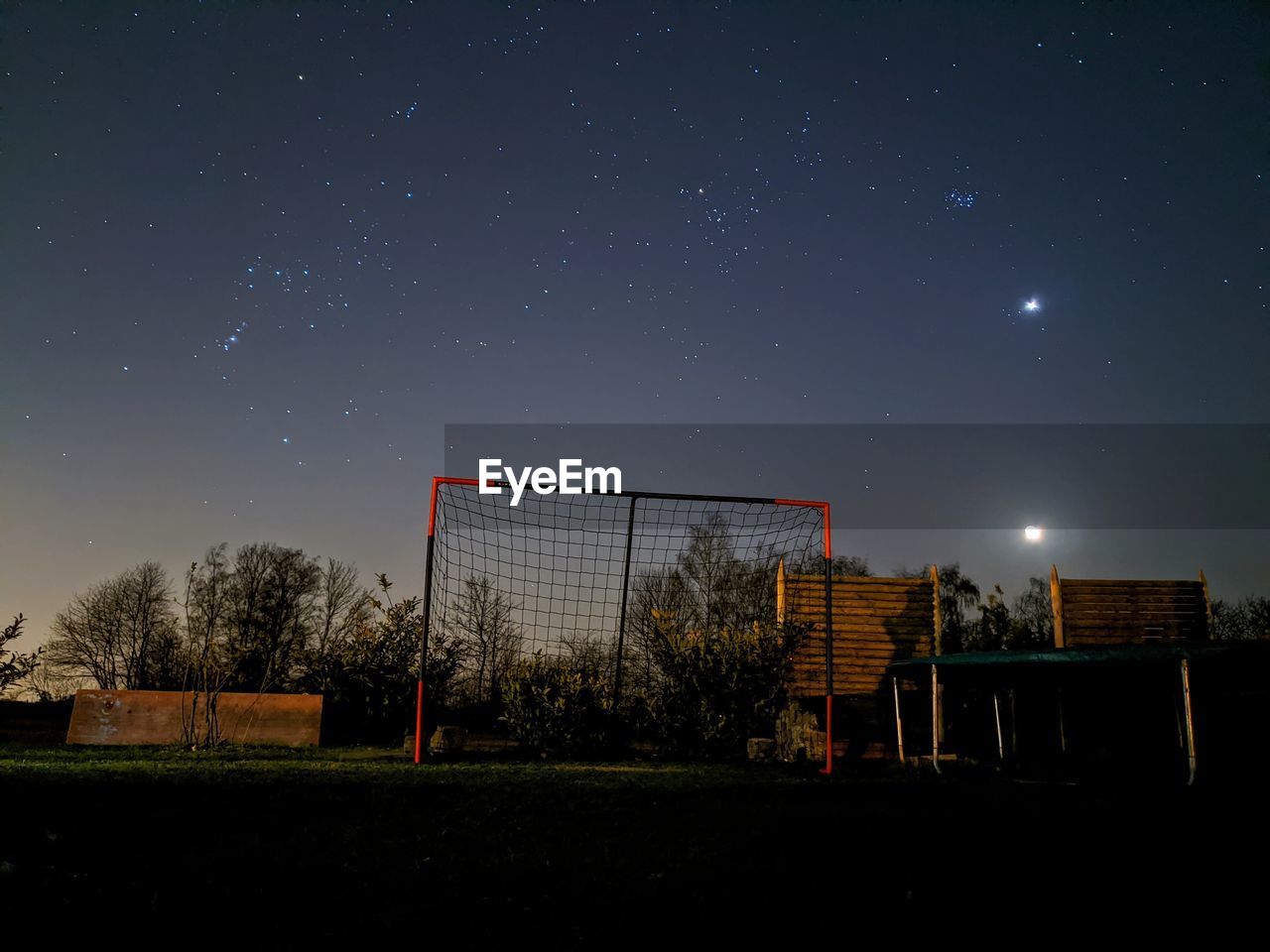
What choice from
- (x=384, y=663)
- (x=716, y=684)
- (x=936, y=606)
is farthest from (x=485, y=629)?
(x=936, y=606)

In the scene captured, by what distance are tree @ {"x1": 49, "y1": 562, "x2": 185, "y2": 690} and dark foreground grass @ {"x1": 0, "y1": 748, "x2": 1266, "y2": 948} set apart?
74.8ft

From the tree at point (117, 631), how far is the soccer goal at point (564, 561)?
18926mm

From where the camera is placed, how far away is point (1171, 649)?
6176 mm

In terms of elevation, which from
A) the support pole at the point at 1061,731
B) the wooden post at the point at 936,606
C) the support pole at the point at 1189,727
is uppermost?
the wooden post at the point at 936,606

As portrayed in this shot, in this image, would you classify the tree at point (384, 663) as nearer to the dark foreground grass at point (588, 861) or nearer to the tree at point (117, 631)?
the dark foreground grass at point (588, 861)

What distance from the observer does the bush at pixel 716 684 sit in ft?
26.9

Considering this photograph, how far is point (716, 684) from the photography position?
8.27m

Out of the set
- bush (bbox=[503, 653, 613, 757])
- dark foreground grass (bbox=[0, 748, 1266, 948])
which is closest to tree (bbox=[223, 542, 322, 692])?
bush (bbox=[503, 653, 613, 757])

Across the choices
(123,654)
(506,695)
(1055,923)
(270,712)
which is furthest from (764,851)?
(123,654)

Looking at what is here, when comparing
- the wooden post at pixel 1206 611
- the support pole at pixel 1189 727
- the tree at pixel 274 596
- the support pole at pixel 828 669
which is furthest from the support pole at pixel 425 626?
the tree at pixel 274 596

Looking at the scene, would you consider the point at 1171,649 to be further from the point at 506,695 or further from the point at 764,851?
the point at 506,695

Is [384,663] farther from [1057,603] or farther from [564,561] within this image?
[1057,603]

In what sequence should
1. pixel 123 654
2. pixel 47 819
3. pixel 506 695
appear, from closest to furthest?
pixel 47 819 → pixel 506 695 → pixel 123 654

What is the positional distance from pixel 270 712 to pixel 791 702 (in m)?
6.39
